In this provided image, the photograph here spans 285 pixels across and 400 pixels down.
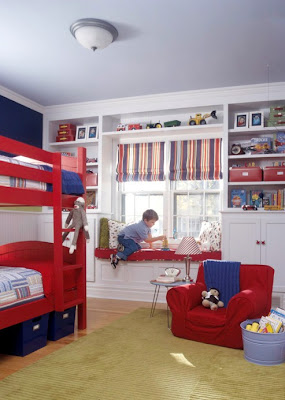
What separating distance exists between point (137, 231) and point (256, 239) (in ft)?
5.07

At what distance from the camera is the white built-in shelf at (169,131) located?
18.1 feet

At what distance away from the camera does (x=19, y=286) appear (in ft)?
10.8

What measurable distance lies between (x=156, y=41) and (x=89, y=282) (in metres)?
3.42

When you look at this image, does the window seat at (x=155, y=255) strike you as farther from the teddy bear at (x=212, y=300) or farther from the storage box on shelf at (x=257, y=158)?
the teddy bear at (x=212, y=300)

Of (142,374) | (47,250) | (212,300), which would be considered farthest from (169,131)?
(142,374)

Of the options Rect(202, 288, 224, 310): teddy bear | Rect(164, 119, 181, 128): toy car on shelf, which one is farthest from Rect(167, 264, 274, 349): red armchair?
Rect(164, 119, 181, 128): toy car on shelf

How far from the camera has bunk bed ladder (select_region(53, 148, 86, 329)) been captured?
3660 mm

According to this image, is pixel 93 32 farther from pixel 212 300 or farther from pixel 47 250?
pixel 212 300

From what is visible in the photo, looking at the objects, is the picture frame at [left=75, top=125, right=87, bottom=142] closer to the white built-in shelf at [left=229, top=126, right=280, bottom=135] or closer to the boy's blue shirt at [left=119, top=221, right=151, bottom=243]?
the boy's blue shirt at [left=119, top=221, right=151, bottom=243]

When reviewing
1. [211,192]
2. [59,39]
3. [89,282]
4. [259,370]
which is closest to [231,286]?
[259,370]

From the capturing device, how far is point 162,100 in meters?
5.62

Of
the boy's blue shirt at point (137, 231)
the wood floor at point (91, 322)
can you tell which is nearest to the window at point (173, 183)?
the boy's blue shirt at point (137, 231)

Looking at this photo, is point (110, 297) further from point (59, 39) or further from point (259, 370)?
point (59, 39)

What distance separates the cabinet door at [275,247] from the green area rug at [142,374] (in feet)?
5.74
